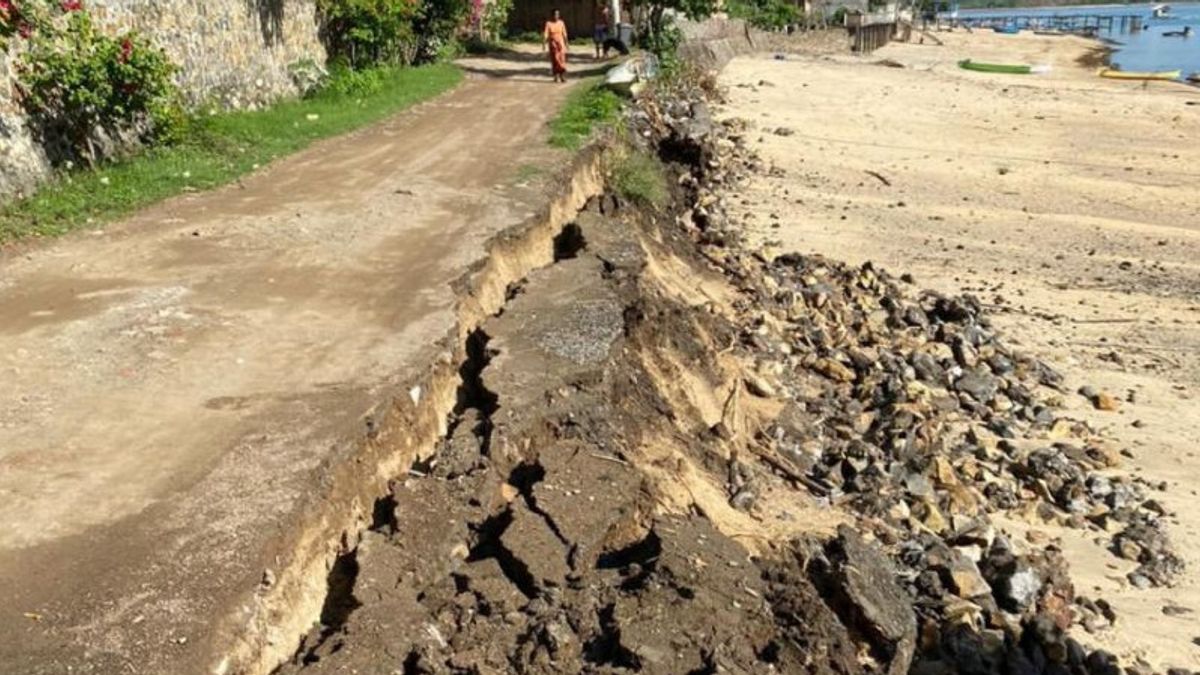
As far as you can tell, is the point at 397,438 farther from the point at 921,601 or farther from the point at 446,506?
the point at 921,601

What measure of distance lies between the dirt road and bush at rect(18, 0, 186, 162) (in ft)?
5.45

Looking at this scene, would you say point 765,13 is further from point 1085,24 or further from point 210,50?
point 1085,24

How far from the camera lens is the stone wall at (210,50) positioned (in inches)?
444

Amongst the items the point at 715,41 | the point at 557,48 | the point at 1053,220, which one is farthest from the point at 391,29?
the point at 1053,220

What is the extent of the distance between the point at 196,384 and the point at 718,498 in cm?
352

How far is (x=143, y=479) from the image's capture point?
A: 5.67m

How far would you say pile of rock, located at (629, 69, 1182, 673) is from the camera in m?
7.16

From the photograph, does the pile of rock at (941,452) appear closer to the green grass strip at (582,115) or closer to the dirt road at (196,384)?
the green grass strip at (582,115)

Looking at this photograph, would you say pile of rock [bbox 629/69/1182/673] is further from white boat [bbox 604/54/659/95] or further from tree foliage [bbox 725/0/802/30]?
tree foliage [bbox 725/0/802/30]

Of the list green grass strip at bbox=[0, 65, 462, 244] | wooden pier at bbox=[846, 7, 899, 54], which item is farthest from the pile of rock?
wooden pier at bbox=[846, 7, 899, 54]

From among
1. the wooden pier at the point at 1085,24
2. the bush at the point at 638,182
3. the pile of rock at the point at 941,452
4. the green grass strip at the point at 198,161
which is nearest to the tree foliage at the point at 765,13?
the green grass strip at the point at 198,161

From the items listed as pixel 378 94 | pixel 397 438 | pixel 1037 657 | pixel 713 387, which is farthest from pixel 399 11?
pixel 1037 657

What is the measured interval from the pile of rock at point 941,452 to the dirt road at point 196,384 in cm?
307

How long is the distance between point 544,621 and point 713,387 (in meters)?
5.05
